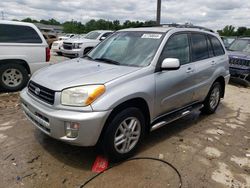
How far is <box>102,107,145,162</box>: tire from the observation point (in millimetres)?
3299

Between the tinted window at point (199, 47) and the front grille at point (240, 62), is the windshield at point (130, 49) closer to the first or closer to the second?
the tinted window at point (199, 47)

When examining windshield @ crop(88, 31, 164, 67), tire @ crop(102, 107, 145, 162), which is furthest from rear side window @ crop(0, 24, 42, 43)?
tire @ crop(102, 107, 145, 162)

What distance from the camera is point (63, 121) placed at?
308cm

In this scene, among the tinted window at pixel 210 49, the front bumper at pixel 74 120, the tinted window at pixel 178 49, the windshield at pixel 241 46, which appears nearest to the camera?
the front bumper at pixel 74 120

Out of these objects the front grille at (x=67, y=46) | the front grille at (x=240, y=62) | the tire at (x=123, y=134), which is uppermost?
the front grille at (x=67, y=46)

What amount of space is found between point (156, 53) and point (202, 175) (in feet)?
5.96

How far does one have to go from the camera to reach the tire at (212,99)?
564 cm

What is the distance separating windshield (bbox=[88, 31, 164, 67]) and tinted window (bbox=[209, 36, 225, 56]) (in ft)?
6.26

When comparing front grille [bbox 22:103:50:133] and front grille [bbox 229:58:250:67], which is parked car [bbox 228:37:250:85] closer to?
front grille [bbox 229:58:250:67]

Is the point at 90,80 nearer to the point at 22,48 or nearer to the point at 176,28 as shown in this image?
the point at 176,28

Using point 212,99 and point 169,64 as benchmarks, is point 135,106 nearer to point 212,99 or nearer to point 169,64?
point 169,64

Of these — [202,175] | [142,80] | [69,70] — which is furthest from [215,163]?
[69,70]

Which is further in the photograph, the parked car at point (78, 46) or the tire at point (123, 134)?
A: the parked car at point (78, 46)

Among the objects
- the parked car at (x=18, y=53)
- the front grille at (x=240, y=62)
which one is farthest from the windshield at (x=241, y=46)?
the parked car at (x=18, y=53)
